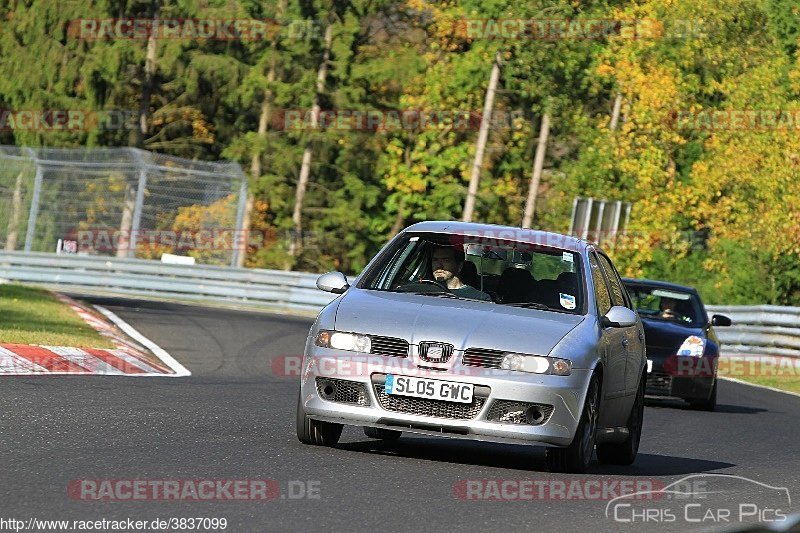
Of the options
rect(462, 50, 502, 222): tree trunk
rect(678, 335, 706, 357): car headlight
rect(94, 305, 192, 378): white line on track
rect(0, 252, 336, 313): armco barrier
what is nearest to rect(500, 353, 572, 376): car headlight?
rect(94, 305, 192, 378): white line on track

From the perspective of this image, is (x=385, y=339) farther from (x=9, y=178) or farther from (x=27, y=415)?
(x=9, y=178)

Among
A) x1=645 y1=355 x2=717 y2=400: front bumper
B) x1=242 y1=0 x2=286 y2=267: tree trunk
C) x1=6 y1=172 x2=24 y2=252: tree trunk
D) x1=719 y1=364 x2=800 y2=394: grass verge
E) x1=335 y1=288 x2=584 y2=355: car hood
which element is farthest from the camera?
x1=242 y1=0 x2=286 y2=267: tree trunk

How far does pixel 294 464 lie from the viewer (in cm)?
931

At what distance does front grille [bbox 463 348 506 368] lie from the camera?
382 inches

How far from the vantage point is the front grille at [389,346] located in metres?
9.76

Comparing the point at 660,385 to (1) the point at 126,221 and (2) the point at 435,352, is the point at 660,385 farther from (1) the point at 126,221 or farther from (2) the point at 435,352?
(1) the point at 126,221

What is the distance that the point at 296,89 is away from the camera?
6019 cm

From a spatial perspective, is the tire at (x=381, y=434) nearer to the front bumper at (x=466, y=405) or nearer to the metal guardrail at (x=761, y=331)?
the front bumper at (x=466, y=405)

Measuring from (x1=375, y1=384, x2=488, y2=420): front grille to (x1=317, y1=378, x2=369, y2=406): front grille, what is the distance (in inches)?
4.2

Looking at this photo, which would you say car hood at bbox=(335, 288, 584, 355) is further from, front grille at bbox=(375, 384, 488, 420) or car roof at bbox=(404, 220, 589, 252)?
car roof at bbox=(404, 220, 589, 252)

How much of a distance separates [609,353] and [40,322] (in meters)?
10.6

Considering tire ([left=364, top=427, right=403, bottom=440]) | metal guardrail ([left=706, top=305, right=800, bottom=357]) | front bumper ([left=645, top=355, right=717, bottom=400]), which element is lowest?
metal guardrail ([left=706, top=305, right=800, bottom=357])

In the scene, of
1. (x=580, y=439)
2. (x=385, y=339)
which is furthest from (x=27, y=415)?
(x=580, y=439)

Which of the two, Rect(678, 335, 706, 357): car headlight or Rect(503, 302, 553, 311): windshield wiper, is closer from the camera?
Rect(503, 302, 553, 311): windshield wiper
